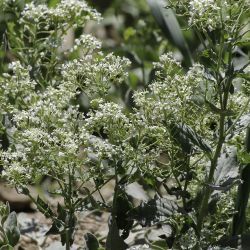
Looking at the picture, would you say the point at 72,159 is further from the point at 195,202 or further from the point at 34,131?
the point at 195,202

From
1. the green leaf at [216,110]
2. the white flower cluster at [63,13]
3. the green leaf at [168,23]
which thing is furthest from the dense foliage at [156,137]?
the green leaf at [168,23]

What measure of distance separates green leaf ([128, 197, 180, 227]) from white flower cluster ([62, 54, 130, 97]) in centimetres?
39

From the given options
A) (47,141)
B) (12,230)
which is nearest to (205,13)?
(47,141)

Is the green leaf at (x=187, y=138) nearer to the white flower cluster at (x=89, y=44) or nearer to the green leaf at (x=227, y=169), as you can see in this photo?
the green leaf at (x=227, y=169)

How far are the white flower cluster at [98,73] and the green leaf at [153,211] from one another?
0.39 metres

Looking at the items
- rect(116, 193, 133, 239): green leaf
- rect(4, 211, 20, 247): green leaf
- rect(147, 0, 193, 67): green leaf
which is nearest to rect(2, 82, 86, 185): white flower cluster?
rect(4, 211, 20, 247): green leaf

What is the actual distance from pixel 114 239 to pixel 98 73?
54 centimetres

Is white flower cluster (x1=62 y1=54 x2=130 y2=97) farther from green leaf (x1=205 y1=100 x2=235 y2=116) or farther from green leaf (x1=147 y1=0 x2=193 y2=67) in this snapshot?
green leaf (x1=147 y1=0 x2=193 y2=67)

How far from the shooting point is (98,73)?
252 cm

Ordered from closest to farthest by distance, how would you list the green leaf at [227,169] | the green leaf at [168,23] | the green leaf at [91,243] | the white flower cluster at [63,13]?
the green leaf at [227,169] → the green leaf at [91,243] → the white flower cluster at [63,13] → the green leaf at [168,23]

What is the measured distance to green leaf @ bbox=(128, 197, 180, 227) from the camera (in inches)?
99.8

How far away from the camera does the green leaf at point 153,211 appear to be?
2535 mm

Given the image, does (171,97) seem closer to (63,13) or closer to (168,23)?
(63,13)

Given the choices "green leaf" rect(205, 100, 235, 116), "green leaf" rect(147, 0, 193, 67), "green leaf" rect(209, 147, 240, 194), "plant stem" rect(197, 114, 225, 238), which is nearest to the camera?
"green leaf" rect(205, 100, 235, 116)
